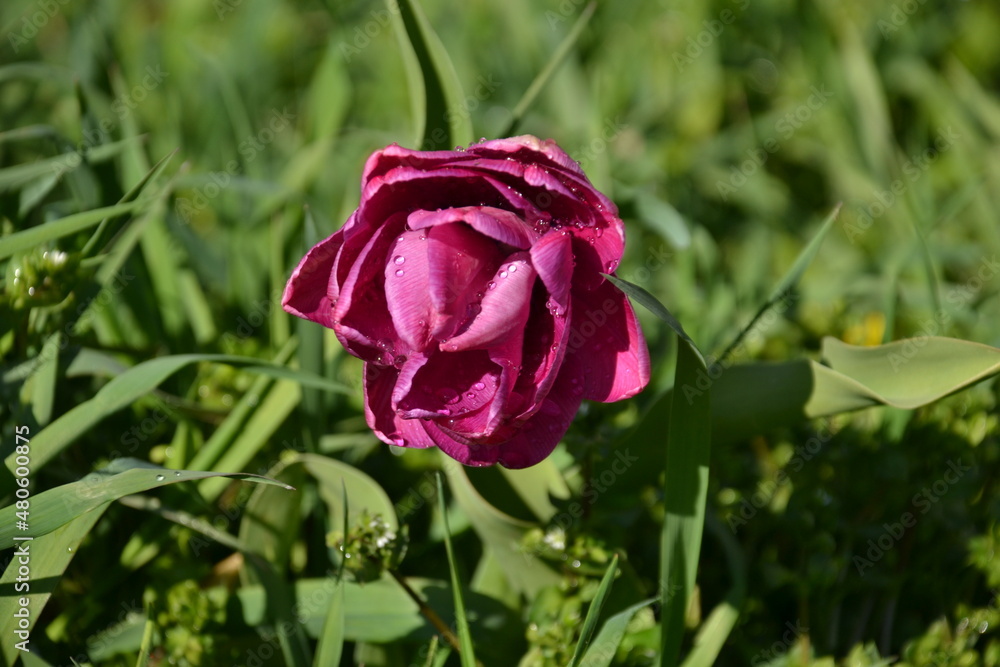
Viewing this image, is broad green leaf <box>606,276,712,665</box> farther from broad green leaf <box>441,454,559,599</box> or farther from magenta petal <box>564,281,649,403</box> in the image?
broad green leaf <box>441,454,559,599</box>

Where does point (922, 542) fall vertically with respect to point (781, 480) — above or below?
below

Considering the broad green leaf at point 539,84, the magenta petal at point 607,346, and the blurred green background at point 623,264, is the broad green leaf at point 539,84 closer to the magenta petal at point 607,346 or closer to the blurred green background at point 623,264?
the blurred green background at point 623,264

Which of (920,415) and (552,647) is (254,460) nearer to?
(552,647)

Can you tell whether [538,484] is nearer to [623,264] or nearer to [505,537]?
[505,537]

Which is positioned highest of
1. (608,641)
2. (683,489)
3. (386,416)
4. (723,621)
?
(386,416)

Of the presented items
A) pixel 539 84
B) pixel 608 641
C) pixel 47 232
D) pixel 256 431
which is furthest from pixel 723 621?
pixel 47 232

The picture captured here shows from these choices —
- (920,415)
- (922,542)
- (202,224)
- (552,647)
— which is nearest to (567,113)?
(202,224)
